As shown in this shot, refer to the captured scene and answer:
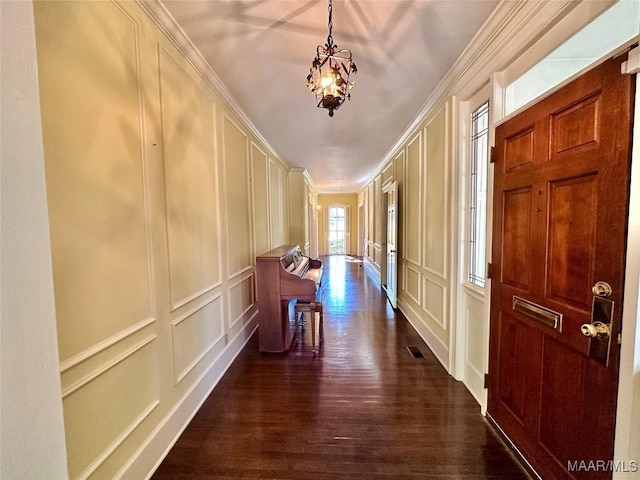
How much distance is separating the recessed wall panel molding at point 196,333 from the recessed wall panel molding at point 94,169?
1.45 feet

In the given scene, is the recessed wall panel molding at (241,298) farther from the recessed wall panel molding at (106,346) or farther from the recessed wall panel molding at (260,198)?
the recessed wall panel molding at (106,346)

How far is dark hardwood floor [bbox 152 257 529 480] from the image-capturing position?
5.31ft

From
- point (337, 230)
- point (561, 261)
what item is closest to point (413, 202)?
point (561, 261)

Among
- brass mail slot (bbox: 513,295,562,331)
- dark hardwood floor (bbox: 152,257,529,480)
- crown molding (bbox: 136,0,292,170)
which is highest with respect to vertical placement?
crown molding (bbox: 136,0,292,170)

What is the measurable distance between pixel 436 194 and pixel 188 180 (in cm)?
242

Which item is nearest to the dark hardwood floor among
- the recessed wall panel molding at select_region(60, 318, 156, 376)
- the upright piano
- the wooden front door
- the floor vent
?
the floor vent

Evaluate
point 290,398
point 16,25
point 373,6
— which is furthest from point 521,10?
point 290,398

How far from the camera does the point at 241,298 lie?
128 inches

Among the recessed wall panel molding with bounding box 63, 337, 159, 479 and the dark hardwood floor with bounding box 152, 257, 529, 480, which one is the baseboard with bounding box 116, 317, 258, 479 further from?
the recessed wall panel molding with bounding box 63, 337, 159, 479

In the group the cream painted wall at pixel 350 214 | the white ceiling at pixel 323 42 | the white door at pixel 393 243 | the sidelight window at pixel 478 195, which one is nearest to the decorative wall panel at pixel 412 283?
the white door at pixel 393 243

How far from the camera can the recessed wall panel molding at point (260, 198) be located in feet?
12.5

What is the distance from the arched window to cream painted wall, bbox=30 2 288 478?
381 inches

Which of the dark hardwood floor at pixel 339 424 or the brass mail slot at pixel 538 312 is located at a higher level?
the brass mail slot at pixel 538 312

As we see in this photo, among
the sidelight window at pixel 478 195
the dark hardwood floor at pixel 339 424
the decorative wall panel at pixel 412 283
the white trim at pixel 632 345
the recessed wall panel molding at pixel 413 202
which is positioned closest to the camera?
the white trim at pixel 632 345
